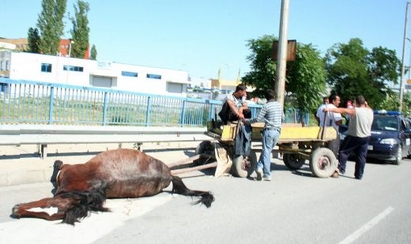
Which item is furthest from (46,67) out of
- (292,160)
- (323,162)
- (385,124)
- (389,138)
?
(323,162)

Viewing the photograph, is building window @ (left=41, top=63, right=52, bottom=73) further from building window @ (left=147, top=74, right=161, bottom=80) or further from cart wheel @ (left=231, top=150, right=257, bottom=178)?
cart wheel @ (left=231, top=150, right=257, bottom=178)

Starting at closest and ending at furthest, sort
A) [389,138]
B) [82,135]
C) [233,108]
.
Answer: [82,135] → [233,108] → [389,138]

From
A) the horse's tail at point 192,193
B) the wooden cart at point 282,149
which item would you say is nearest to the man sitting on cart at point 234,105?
the wooden cart at point 282,149

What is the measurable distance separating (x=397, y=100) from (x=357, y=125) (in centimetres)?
2564

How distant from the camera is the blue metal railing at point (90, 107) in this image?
889 cm

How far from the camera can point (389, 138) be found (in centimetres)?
1407

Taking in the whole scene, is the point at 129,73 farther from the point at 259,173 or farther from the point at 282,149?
the point at 259,173

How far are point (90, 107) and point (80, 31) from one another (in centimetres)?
5806

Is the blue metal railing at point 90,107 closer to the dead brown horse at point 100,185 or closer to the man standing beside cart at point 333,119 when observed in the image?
the dead brown horse at point 100,185

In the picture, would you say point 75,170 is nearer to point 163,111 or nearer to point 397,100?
point 163,111

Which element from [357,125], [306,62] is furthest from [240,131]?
[306,62]

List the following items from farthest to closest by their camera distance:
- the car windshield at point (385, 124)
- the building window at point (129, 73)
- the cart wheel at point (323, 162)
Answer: the building window at point (129, 73) → the car windshield at point (385, 124) → the cart wheel at point (323, 162)

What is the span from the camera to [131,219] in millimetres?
5824

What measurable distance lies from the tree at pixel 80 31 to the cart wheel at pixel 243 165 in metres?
59.8
